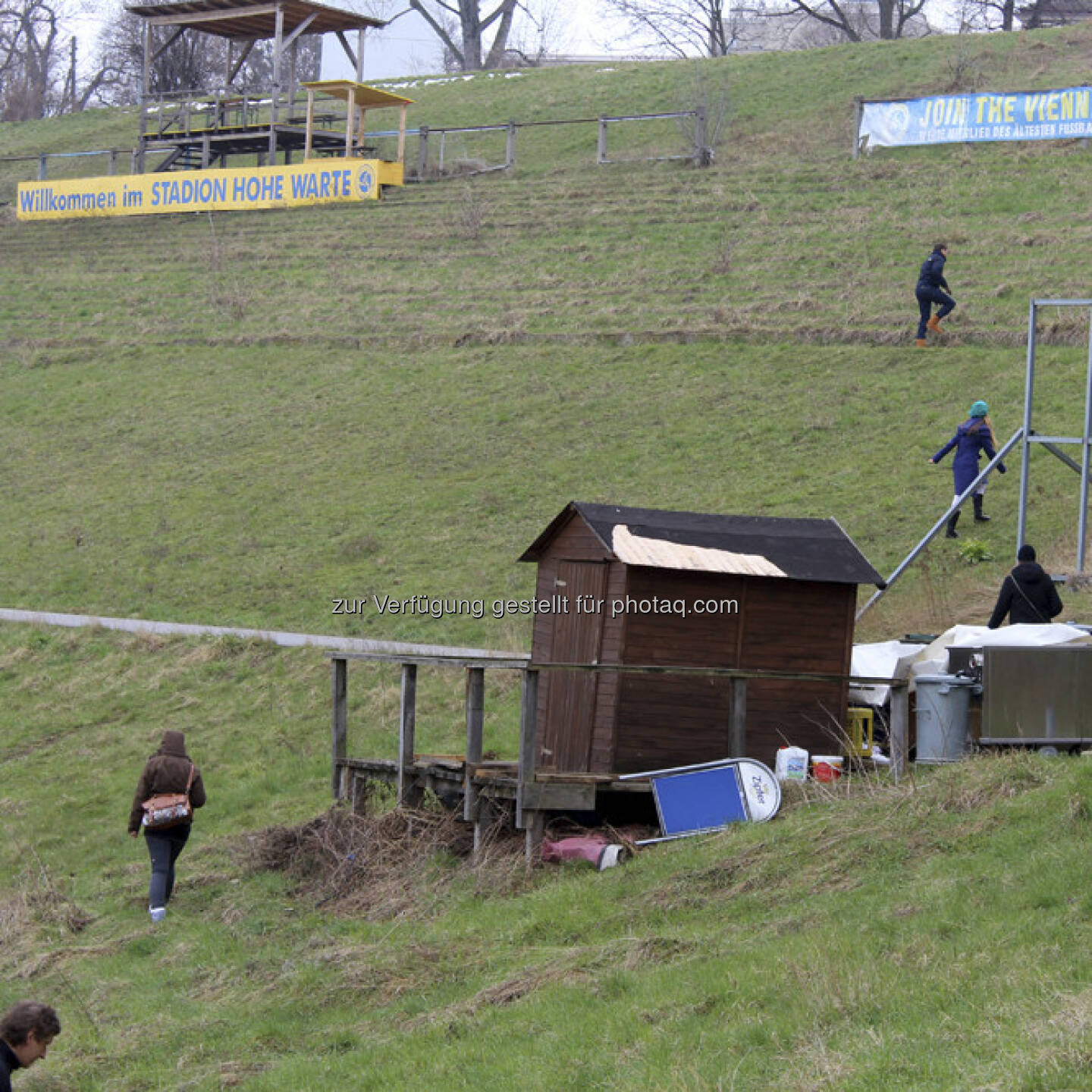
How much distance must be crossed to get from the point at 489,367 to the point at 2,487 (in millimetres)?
9065

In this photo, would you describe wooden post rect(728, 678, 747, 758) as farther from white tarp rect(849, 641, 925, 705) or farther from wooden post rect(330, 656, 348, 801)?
wooden post rect(330, 656, 348, 801)

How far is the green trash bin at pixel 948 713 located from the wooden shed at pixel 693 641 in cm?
80

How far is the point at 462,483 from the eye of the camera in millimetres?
22281

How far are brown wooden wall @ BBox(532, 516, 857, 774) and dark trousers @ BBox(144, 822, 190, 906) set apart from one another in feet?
10.4

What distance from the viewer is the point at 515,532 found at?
66.0 ft

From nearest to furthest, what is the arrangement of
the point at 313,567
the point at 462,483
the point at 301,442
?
the point at 313,567
the point at 462,483
the point at 301,442

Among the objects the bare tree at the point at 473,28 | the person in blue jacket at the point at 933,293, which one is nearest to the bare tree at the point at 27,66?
the bare tree at the point at 473,28

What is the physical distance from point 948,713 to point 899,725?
1.23 feet

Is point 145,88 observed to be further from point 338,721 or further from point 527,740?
point 527,740

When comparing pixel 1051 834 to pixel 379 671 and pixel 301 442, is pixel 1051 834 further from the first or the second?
pixel 301 442

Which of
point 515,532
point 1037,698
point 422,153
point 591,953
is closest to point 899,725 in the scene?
point 1037,698

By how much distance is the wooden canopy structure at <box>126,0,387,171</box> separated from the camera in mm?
42625

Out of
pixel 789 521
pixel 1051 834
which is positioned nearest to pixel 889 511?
pixel 789 521

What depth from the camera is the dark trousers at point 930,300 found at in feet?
74.6
